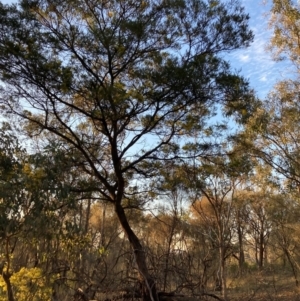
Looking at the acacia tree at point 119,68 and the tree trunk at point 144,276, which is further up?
the acacia tree at point 119,68

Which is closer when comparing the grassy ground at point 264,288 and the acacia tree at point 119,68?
the acacia tree at point 119,68

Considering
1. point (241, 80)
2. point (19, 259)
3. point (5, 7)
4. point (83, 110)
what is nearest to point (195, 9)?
point (241, 80)

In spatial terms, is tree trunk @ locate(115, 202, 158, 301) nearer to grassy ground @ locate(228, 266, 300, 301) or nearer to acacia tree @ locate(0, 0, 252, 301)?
acacia tree @ locate(0, 0, 252, 301)

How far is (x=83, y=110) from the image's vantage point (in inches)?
251

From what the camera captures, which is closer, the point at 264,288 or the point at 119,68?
the point at 119,68

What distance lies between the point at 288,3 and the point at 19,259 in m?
8.79

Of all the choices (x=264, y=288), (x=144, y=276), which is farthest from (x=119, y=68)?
(x=264, y=288)

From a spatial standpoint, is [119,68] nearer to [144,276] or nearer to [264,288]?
[144,276]

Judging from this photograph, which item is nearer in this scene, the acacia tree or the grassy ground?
the acacia tree

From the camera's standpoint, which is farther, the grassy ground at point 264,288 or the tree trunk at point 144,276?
the grassy ground at point 264,288

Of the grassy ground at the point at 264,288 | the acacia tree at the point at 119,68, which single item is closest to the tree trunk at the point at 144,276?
the acacia tree at the point at 119,68

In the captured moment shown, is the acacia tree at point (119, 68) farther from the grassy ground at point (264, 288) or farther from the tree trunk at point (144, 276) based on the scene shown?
the grassy ground at point (264, 288)

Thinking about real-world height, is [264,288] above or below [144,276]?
below

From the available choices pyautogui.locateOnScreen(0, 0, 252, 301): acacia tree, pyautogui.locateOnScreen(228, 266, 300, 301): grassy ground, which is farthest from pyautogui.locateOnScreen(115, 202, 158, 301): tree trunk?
pyautogui.locateOnScreen(228, 266, 300, 301): grassy ground
